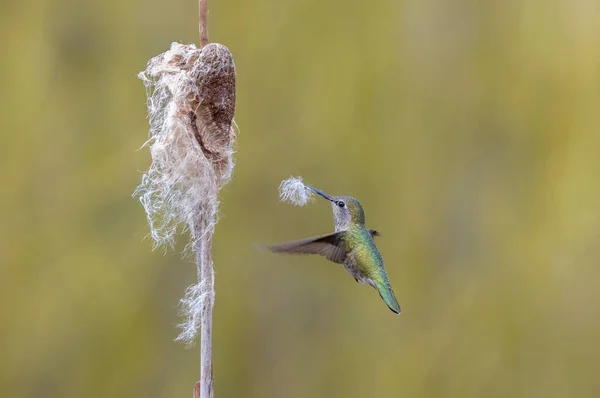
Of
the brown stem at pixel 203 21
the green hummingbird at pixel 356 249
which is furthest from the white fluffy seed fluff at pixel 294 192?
the brown stem at pixel 203 21

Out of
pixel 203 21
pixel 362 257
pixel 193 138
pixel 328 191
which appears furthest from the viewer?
pixel 328 191

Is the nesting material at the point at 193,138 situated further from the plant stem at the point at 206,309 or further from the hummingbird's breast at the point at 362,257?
the hummingbird's breast at the point at 362,257

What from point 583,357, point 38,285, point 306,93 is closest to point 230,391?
point 38,285

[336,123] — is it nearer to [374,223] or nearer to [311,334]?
[374,223]

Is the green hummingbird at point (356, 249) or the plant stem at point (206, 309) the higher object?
the green hummingbird at point (356, 249)

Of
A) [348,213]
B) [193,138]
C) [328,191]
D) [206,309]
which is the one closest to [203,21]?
[193,138]

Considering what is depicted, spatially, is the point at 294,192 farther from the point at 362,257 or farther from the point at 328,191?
the point at 328,191
